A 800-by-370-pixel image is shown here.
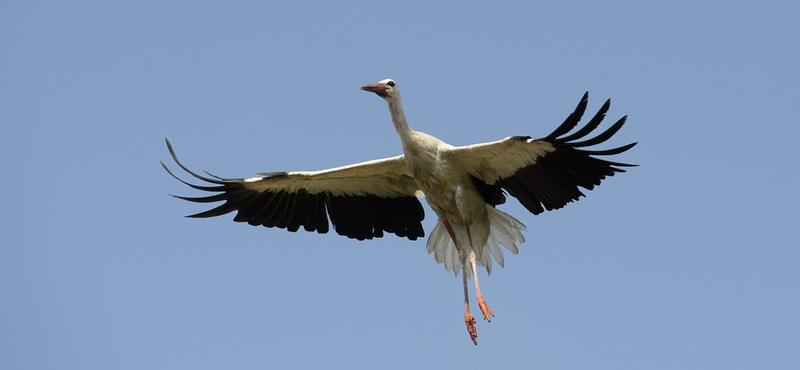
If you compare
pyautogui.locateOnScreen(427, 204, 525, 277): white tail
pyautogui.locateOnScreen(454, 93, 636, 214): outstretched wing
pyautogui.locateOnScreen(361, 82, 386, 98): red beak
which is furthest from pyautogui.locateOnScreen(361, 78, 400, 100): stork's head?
pyautogui.locateOnScreen(427, 204, 525, 277): white tail

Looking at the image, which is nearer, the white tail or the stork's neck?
the stork's neck

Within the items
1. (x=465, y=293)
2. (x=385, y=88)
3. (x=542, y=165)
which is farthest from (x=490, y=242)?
(x=385, y=88)

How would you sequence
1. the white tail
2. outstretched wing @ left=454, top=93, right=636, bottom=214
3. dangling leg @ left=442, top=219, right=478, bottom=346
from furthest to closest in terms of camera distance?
the white tail < dangling leg @ left=442, top=219, right=478, bottom=346 < outstretched wing @ left=454, top=93, right=636, bottom=214

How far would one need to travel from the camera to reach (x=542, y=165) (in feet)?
33.3

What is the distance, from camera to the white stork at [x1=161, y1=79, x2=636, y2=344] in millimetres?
9977

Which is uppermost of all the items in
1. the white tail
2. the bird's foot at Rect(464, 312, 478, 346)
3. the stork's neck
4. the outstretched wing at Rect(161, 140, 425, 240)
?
the stork's neck

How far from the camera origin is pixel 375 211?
1163cm

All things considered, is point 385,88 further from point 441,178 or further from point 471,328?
point 471,328

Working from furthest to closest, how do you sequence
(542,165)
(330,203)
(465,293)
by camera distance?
(330,203) < (465,293) < (542,165)

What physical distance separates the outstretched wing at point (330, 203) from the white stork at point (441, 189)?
0.03 feet

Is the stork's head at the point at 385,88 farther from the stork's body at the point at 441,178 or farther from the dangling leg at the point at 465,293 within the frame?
the dangling leg at the point at 465,293

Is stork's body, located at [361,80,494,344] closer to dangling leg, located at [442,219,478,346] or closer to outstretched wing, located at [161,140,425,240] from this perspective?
dangling leg, located at [442,219,478,346]

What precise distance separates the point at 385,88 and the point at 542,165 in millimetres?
1617

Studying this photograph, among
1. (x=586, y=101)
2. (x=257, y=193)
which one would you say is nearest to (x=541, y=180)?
(x=586, y=101)
